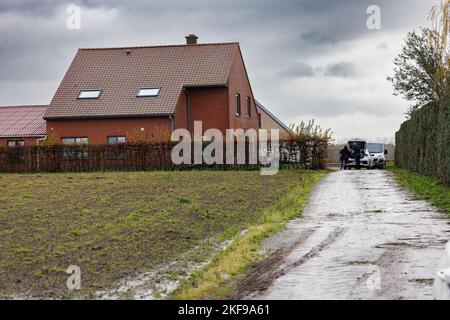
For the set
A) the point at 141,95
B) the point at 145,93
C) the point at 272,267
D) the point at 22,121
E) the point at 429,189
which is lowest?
the point at 272,267

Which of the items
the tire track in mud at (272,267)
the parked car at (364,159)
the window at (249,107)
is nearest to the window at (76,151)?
the window at (249,107)

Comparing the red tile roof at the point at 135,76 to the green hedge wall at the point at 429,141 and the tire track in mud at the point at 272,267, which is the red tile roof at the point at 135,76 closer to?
the green hedge wall at the point at 429,141

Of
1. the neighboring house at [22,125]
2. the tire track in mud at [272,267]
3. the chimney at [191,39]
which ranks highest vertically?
the chimney at [191,39]

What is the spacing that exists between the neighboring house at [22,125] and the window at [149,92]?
295 inches

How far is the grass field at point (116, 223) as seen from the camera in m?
10.6

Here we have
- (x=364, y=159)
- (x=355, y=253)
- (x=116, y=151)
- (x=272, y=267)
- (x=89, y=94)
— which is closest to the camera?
(x=272, y=267)

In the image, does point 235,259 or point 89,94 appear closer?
point 235,259

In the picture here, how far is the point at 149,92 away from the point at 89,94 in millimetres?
3843

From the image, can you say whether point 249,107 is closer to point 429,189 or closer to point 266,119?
point 266,119

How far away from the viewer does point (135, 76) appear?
1781 inches

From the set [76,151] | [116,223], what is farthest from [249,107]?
[116,223]

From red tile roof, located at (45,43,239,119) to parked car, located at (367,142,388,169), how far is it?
9990 mm

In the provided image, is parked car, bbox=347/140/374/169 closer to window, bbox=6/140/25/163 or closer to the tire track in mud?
window, bbox=6/140/25/163
